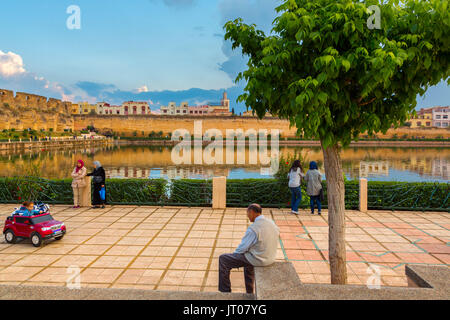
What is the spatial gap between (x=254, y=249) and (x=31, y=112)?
2400 inches

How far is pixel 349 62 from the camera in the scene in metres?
2.58

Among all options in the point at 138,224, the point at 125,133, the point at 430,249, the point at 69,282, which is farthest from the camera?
the point at 125,133

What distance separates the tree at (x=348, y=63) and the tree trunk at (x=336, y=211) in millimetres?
191

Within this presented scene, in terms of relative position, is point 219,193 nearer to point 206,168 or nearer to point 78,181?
point 78,181

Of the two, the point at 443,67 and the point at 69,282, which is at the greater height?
the point at 443,67

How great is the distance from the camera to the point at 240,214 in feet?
25.6

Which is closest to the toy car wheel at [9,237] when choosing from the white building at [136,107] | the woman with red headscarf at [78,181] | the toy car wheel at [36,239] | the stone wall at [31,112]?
the toy car wheel at [36,239]

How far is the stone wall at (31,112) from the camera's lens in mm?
47656

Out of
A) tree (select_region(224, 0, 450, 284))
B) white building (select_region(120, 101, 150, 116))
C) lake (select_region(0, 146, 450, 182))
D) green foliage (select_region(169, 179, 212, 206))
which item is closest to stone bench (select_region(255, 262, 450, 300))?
tree (select_region(224, 0, 450, 284))

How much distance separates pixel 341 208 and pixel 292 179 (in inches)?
162

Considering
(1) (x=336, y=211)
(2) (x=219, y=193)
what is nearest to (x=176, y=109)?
(2) (x=219, y=193)

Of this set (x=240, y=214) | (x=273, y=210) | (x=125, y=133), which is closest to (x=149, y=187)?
(x=240, y=214)
